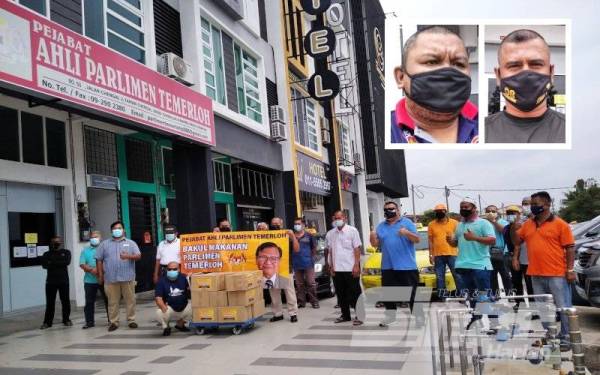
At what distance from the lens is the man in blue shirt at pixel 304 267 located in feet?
33.7

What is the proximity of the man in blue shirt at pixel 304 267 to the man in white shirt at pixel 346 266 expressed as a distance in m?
1.65

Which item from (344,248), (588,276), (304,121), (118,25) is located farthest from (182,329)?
(304,121)

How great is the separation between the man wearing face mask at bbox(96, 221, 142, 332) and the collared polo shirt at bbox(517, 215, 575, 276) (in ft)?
20.5

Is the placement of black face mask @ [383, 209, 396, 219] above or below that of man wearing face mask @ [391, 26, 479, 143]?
below

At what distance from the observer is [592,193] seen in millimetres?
41750

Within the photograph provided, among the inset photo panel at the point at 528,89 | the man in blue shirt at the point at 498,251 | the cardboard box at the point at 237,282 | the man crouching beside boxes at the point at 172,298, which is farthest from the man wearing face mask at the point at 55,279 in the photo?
the inset photo panel at the point at 528,89

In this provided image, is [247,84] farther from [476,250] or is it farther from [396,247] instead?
A: [476,250]

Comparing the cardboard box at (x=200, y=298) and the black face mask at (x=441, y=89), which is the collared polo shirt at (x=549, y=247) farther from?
the cardboard box at (x=200, y=298)

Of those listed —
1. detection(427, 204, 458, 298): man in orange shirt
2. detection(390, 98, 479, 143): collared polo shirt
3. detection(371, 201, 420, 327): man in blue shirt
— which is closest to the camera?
detection(390, 98, 479, 143): collared polo shirt

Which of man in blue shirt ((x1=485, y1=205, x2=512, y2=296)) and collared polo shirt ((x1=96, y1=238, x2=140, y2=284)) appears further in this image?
collared polo shirt ((x1=96, y1=238, x2=140, y2=284))

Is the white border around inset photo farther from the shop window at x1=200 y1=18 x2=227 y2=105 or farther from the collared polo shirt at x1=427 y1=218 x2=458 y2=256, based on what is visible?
the shop window at x1=200 y1=18 x2=227 y2=105

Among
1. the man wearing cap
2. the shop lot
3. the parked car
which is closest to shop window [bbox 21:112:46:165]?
the shop lot

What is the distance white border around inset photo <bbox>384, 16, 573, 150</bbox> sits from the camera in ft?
13.0

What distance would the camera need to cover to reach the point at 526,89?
3939 millimetres
